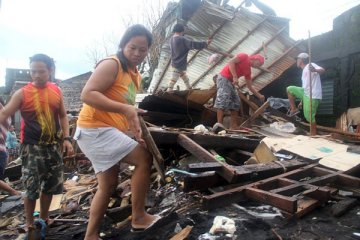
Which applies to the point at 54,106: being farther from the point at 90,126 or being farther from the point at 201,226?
the point at 201,226

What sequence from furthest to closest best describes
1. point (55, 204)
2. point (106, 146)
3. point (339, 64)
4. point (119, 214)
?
point (339, 64), point (55, 204), point (119, 214), point (106, 146)

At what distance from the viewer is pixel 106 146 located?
2529 millimetres

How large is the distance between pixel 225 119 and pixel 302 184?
4248 mm

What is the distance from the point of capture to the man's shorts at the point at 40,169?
10.8ft

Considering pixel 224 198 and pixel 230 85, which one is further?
pixel 230 85

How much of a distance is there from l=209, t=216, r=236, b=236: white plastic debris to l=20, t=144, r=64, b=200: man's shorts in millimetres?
1869

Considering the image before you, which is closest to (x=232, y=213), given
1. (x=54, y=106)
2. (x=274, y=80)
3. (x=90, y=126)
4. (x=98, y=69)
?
(x=90, y=126)

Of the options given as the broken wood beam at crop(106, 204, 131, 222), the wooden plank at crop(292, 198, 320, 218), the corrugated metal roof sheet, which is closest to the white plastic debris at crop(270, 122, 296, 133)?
the corrugated metal roof sheet

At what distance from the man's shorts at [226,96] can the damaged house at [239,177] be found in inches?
22.5

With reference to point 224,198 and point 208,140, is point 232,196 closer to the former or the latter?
point 224,198

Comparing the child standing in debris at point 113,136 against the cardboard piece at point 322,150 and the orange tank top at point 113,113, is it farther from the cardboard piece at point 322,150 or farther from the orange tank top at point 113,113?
the cardboard piece at point 322,150

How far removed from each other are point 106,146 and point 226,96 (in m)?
4.40

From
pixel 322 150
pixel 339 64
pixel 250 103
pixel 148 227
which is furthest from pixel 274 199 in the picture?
pixel 339 64

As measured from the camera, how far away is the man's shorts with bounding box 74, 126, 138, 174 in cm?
253
